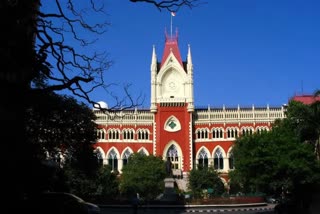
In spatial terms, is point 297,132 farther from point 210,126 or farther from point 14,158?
point 210,126

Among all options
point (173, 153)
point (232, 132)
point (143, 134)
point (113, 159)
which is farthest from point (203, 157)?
point (113, 159)

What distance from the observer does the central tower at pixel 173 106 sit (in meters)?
86.0

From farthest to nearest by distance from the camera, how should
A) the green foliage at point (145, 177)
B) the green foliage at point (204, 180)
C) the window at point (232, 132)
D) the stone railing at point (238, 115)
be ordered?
1. the stone railing at point (238, 115)
2. the window at point (232, 132)
3. the green foliage at point (204, 180)
4. the green foliage at point (145, 177)

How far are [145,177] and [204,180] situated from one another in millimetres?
9606

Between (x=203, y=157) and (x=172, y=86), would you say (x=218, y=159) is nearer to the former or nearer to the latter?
(x=203, y=157)

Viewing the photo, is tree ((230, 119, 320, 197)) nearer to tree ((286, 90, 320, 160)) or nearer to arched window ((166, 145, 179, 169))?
tree ((286, 90, 320, 160))

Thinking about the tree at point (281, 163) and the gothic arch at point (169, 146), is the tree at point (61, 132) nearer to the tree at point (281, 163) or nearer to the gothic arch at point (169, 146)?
the tree at point (281, 163)

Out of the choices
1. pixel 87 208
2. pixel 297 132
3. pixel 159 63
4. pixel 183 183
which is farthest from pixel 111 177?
pixel 87 208

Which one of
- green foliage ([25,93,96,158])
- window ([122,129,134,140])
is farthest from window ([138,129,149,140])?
green foliage ([25,93,96,158])

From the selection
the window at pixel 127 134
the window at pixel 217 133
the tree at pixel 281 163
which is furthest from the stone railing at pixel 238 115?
the tree at pixel 281 163

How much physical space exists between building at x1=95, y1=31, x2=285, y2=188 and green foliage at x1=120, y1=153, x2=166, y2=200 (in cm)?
1095

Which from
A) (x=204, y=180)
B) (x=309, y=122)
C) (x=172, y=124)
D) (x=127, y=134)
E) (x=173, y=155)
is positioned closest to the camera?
(x=309, y=122)

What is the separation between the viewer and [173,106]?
87.4 metres

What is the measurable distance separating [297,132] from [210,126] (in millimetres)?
42699
